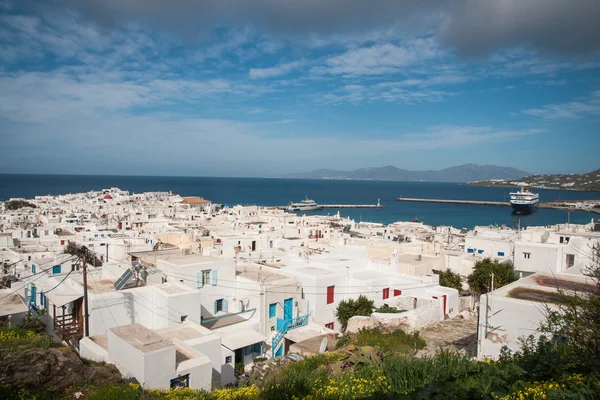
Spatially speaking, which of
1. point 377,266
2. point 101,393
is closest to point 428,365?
point 101,393

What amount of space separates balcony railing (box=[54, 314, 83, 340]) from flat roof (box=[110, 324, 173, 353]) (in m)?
3.95

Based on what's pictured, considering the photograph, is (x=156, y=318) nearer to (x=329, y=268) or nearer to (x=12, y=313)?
(x=12, y=313)

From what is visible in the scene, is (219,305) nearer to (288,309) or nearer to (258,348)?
(288,309)

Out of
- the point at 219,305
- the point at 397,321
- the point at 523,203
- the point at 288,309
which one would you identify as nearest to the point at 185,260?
the point at 219,305

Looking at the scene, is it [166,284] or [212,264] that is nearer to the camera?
[166,284]

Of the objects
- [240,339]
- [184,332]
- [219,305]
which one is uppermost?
[184,332]

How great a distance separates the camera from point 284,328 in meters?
17.3

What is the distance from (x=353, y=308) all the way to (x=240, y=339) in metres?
5.95

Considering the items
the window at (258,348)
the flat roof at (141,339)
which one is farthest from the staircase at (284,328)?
the flat roof at (141,339)

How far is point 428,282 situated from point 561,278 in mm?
6756

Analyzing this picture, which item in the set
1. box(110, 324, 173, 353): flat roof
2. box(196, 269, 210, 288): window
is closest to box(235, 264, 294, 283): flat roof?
box(196, 269, 210, 288): window

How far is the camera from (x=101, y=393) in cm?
703

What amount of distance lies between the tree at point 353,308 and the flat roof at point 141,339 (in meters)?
9.77

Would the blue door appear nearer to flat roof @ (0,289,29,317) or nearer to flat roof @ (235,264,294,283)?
flat roof @ (235,264,294,283)
